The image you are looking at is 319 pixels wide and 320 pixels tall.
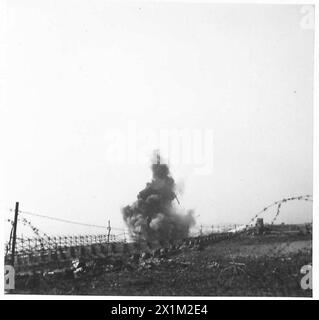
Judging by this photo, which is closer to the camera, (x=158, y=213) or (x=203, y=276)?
(x=203, y=276)

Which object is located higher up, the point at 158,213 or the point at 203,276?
the point at 158,213

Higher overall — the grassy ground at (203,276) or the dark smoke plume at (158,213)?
the dark smoke plume at (158,213)

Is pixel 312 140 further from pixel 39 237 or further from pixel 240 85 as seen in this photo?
pixel 39 237

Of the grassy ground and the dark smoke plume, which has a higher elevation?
the dark smoke plume

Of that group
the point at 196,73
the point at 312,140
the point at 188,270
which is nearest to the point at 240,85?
the point at 196,73
